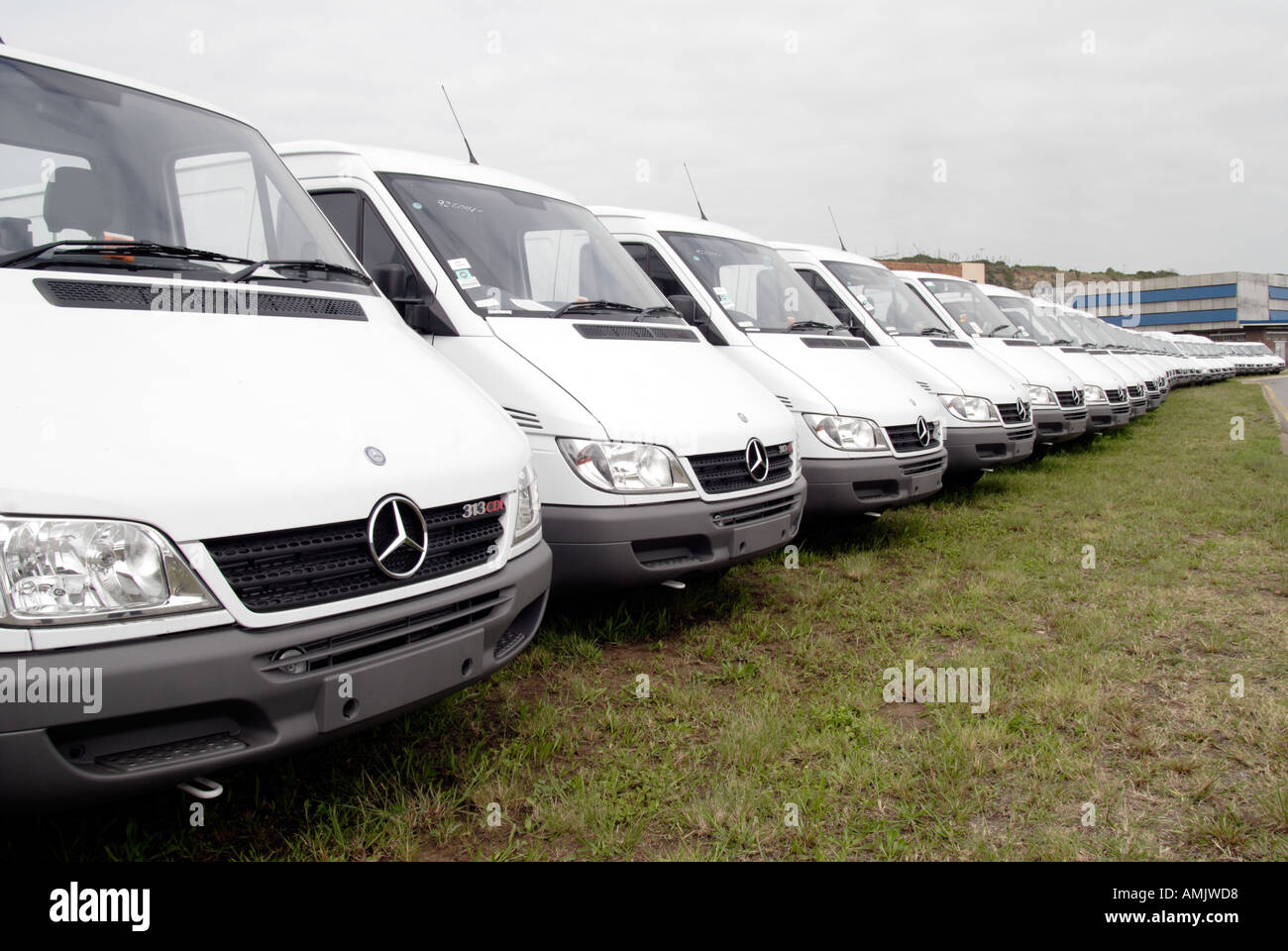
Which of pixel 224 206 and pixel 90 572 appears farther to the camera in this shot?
pixel 224 206

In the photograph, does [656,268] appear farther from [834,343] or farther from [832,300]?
[832,300]

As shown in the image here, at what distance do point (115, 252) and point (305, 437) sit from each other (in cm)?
102

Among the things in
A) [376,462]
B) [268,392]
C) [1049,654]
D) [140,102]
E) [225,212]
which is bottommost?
[1049,654]

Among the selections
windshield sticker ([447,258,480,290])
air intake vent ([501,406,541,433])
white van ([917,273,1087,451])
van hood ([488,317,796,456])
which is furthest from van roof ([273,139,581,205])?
white van ([917,273,1087,451])

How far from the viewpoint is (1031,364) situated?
10.7 metres

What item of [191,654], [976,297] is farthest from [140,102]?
[976,297]

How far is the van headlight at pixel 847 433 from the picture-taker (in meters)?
5.80

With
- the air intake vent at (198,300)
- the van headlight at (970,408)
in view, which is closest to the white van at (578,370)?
the air intake vent at (198,300)

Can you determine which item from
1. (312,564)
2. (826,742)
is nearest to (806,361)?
(826,742)

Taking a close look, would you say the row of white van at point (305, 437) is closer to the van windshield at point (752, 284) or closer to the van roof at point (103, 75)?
the van roof at point (103, 75)

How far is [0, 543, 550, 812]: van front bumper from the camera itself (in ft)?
6.40

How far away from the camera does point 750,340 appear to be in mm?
6316
